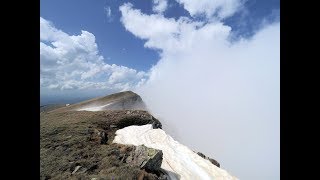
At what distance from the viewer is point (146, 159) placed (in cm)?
1547

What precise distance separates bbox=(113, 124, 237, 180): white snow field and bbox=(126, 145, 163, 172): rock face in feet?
3.77

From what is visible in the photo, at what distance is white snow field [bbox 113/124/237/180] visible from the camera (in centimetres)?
1673

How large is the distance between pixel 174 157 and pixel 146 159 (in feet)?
14.1

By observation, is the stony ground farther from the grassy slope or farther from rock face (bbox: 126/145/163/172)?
rock face (bbox: 126/145/163/172)

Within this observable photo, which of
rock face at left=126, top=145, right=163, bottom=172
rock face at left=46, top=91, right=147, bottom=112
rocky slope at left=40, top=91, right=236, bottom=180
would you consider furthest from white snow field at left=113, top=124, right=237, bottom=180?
rock face at left=46, top=91, right=147, bottom=112

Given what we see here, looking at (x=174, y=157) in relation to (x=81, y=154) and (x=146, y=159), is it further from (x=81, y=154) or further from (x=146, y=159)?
(x=81, y=154)

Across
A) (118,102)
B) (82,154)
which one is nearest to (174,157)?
(82,154)

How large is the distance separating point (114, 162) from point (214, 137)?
175m

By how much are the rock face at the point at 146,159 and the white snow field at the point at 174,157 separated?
3.77ft

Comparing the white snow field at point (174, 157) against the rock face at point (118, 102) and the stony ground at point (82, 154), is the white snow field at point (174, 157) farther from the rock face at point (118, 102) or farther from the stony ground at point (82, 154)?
the rock face at point (118, 102)

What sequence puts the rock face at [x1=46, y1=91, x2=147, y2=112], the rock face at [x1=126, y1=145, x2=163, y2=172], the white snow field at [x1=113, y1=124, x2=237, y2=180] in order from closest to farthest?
the rock face at [x1=126, y1=145, x2=163, y2=172]
the white snow field at [x1=113, y1=124, x2=237, y2=180]
the rock face at [x1=46, y1=91, x2=147, y2=112]
